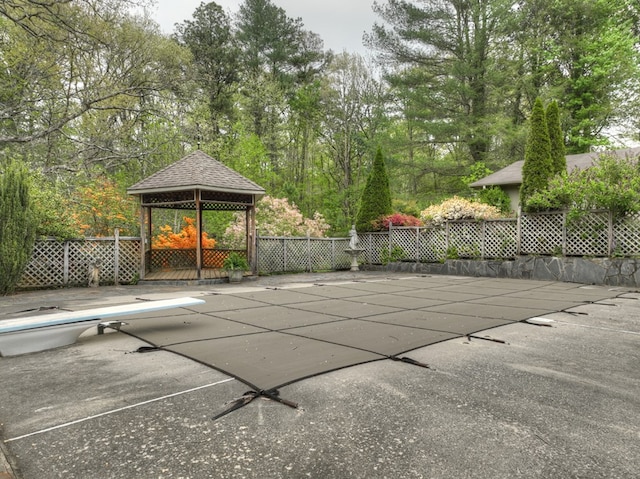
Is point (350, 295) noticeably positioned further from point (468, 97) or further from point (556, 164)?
point (468, 97)

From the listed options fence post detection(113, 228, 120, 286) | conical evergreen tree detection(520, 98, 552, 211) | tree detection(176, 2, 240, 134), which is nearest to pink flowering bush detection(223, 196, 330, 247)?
fence post detection(113, 228, 120, 286)

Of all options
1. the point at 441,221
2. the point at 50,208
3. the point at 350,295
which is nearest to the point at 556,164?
the point at 441,221

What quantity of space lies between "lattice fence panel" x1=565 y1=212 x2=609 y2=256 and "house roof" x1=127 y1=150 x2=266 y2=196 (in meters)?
7.91

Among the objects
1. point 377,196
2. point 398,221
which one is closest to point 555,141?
point 398,221

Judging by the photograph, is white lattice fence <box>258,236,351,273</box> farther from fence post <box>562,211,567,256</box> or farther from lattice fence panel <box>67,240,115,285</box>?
fence post <box>562,211,567,256</box>

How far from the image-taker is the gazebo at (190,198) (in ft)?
31.6

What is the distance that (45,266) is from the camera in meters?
8.38

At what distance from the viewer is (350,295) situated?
6.79 m

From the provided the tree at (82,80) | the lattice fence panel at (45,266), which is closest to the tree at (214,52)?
the tree at (82,80)

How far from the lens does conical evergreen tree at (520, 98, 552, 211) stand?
1023cm

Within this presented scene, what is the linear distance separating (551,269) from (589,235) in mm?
1160

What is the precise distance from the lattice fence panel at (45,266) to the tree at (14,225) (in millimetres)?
608

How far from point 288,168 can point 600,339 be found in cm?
1930

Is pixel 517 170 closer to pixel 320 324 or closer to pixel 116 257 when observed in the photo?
pixel 320 324
